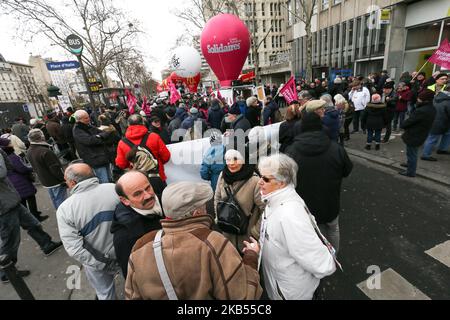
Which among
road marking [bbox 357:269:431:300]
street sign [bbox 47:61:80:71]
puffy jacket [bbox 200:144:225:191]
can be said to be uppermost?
street sign [bbox 47:61:80:71]

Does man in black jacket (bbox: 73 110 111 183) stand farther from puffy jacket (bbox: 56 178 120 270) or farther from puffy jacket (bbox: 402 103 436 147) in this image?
puffy jacket (bbox: 402 103 436 147)

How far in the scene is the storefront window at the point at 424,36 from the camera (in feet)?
40.2

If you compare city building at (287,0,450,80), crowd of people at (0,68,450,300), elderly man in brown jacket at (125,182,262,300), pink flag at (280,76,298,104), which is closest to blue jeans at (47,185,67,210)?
crowd of people at (0,68,450,300)

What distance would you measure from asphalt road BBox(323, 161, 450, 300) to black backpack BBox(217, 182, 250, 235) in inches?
55.3

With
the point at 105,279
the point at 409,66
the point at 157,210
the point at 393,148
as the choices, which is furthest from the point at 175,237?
the point at 409,66

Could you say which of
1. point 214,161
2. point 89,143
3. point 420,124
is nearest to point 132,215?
point 214,161

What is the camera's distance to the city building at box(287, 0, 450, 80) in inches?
496

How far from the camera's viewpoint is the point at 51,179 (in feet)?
14.2

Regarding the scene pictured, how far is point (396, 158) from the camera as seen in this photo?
6.05m

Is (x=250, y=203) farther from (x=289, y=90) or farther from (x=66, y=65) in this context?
(x=66, y=65)

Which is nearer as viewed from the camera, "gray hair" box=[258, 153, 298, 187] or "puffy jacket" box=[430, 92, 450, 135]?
"gray hair" box=[258, 153, 298, 187]

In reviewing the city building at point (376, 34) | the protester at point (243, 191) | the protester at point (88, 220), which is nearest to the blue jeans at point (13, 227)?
the protester at point (88, 220)

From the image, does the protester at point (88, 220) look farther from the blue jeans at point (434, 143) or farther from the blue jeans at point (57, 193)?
the blue jeans at point (434, 143)
